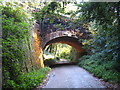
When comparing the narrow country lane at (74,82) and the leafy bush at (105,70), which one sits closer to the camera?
the narrow country lane at (74,82)

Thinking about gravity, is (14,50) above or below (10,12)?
below

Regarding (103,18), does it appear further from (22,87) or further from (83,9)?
(22,87)

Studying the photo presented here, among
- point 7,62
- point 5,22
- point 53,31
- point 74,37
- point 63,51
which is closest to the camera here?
point 7,62

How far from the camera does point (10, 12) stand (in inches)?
180

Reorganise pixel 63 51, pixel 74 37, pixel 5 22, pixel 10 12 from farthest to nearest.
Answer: pixel 63 51 → pixel 74 37 → pixel 10 12 → pixel 5 22

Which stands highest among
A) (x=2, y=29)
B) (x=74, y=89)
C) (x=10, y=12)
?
(x=10, y=12)

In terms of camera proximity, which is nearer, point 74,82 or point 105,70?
point 74,82

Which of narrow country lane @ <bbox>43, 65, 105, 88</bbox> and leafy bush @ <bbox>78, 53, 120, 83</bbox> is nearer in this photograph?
narrow country lane @ <bbox>43, 65, 105, 88</bbox>

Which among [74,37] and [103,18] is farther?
[74,37]

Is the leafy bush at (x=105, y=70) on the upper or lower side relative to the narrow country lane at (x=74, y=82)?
upper

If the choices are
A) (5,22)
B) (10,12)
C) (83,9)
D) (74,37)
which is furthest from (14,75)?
(74,37)

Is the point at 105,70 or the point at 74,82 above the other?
the point at 105,70

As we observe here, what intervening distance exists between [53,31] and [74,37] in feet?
A: 7.52

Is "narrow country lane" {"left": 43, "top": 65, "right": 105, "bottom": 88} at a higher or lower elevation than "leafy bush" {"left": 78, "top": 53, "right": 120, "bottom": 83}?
lower
